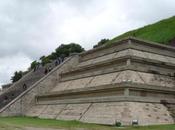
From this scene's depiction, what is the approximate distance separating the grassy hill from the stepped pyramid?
5113 millimetres

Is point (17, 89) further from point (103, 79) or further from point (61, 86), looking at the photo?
point (103, 79)

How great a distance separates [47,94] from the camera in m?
20.2

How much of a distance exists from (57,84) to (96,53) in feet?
10.8

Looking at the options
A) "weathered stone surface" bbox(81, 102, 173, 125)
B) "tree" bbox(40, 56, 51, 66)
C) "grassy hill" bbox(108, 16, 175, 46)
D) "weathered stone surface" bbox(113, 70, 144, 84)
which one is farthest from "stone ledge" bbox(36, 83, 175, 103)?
"tree" bbox(40, 56, 51, 66)

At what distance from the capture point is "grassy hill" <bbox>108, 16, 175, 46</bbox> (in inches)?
1016

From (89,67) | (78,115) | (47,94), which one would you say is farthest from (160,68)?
(47,94)

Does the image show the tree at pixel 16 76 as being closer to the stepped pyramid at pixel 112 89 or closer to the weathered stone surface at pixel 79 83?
the stepped pyramid at pixel 112 89

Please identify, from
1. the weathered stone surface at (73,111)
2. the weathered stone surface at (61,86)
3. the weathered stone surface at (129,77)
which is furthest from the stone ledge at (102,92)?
the weathered stone surface at (61,86)

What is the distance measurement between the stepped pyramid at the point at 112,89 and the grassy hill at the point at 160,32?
16.8 ft

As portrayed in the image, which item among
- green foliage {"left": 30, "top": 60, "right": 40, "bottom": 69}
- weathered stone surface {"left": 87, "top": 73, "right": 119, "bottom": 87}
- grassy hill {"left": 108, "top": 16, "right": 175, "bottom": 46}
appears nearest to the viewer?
weathered stone surface {"left": 87, "top": 73, "right": 119, "bottom": 87}

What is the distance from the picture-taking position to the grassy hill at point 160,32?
84.7 ft

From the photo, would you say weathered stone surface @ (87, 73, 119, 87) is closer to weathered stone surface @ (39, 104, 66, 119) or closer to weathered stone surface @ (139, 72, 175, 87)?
weathered stone surface @ (139, 72, 175, 87)

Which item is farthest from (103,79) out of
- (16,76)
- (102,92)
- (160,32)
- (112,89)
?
(16,76)

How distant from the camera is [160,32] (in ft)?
92.6
